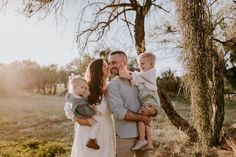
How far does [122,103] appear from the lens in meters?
5.07

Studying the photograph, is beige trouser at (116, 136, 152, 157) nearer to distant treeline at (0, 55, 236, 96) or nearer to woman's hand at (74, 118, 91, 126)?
woman's hand at (74, 118, 91, 126)

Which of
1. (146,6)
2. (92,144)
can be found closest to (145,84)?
(92,144)

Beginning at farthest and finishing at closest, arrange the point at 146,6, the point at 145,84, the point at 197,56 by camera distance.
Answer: the point at 146,6 < the point at 197,56 < the point at 145,84

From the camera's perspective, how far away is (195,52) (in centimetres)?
672

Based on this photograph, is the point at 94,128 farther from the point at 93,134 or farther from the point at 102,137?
the point at 102,137

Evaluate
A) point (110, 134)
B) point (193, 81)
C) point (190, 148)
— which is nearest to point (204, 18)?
point (193, 81)

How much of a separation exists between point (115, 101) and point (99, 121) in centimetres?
32

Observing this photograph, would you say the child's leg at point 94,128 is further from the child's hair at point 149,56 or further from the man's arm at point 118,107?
the child's hair at point 149,56

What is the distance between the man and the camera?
5086 mm

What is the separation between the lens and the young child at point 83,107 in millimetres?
5074

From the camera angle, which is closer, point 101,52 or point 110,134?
point 110,134

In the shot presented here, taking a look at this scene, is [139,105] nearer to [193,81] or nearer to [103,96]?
[103,96]

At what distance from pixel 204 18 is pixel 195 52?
503 mm

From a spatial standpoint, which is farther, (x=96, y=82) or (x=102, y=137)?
(x=102, y=137)
